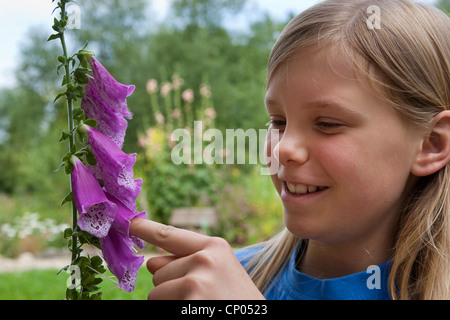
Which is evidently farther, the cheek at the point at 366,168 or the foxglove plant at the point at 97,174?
the cheek at the point at 366,168

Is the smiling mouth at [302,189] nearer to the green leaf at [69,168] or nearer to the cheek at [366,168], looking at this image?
the cheek at [366,168]

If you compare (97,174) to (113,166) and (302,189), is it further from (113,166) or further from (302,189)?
(302,189)

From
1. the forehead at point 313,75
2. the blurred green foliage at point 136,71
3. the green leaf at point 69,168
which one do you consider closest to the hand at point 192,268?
the green leaf at point 69,168

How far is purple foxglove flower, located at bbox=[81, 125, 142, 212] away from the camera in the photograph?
68cm

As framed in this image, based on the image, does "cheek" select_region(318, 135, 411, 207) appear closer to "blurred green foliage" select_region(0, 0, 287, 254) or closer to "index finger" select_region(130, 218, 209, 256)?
"index finger" select_region(130, 218, 209, 256)

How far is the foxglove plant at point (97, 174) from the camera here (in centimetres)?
65

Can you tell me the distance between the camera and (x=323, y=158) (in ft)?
3.22

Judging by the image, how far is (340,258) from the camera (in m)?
1.19

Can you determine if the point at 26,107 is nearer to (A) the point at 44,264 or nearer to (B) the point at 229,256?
(A) the point at 44,264

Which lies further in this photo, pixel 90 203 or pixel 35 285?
pixel 35 285

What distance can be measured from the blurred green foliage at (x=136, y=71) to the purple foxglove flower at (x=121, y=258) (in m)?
7.48

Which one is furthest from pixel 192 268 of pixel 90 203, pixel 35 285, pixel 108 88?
pixel 35 285

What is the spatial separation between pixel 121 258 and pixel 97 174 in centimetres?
13
